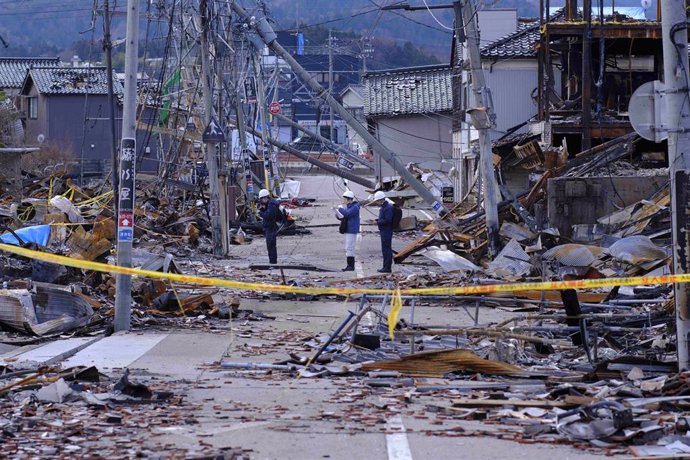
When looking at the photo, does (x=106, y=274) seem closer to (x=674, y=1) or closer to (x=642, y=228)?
(x=674, y=1)

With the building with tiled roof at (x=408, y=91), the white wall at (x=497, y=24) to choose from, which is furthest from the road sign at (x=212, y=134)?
the building with tiled roof at (x=408, y=91)

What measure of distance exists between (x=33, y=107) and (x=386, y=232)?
178ft

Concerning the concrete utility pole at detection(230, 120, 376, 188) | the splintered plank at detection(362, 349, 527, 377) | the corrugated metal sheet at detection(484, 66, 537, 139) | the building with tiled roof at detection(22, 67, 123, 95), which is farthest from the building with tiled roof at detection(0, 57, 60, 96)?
the splintered plank at detection(362, 349, 527, 377)

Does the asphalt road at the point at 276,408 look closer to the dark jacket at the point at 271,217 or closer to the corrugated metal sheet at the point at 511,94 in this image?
the dark jacket at the point at 271,217

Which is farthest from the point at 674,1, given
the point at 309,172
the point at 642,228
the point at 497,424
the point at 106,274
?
the point at 309,172

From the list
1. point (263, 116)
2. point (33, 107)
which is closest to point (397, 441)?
point (263, 116)

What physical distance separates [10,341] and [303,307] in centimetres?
545

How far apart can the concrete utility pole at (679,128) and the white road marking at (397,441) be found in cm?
344

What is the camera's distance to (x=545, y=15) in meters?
40.1

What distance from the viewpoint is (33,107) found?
73.7 m

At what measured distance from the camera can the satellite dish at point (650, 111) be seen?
11031 millimetres

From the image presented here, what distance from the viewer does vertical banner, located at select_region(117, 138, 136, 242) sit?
599 inches

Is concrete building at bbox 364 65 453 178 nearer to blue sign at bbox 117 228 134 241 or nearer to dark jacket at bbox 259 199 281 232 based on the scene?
dark jacket at bbox 259 199 281 232

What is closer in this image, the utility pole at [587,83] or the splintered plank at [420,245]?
the splintered plank at [420,245]
